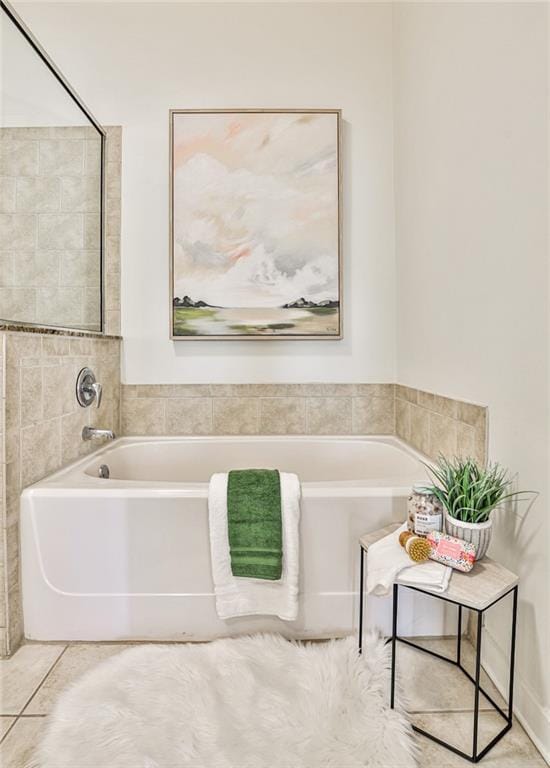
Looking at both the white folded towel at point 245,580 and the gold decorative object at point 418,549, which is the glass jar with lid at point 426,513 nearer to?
the gold decorative object at point 418,549

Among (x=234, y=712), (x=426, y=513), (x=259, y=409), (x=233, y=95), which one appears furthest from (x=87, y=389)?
(x=233, y=95)

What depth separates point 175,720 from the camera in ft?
3.60

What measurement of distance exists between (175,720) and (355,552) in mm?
676

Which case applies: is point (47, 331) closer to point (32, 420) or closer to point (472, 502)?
point (32, 420)

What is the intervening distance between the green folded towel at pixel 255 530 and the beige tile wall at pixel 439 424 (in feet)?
2.12

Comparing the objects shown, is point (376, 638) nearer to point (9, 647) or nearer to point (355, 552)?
point (355, 552)

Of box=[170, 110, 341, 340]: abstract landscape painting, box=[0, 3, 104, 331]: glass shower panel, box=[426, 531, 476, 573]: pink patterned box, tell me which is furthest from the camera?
box=[170, 110, 341, 340]: abstract landscape painting

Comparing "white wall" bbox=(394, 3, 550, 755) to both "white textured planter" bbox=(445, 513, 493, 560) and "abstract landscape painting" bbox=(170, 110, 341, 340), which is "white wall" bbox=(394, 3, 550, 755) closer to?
"white textured planter" bbox=(445, 513, 493, 560)

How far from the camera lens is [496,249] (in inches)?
50.9

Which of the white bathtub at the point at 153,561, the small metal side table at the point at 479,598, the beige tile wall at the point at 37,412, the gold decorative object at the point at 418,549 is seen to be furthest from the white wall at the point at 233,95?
the small metal side table at the point at 479,598

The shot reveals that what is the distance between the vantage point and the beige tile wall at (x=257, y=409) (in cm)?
238

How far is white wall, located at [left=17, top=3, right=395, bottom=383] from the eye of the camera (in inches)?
92.7

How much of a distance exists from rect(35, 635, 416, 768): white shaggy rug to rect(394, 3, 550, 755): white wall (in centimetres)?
38

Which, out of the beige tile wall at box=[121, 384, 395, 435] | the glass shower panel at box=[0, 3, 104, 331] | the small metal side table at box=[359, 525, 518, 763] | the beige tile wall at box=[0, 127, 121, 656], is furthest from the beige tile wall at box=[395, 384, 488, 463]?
the glass shower panel at box=[0, 3, 104, 331]
